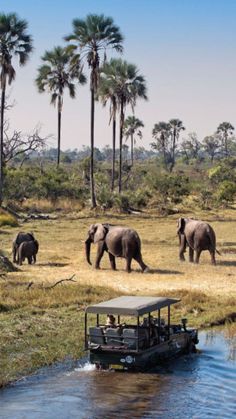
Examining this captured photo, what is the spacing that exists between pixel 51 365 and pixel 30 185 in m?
42.6

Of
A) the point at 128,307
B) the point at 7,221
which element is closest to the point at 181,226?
the point at 7,221

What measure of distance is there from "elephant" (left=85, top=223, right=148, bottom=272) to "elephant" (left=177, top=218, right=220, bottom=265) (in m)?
2.94

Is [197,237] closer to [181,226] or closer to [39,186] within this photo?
[181,226]

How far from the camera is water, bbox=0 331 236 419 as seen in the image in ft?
42.1

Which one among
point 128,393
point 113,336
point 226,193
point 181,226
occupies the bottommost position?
point 128,393

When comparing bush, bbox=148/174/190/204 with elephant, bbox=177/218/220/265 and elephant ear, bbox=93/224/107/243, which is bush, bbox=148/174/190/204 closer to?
elephant, bbox=177/218/220/265

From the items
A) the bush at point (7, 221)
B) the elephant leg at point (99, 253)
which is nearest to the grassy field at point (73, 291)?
the elephant leg at point (99, 253)

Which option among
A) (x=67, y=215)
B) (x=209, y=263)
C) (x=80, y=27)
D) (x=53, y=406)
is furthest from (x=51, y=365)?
(x=80, y=27)

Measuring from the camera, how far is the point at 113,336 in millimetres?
15273

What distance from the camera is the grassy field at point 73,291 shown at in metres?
16.8

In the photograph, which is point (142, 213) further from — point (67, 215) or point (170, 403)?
point (170, 403)

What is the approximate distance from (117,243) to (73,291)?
6.01 meters

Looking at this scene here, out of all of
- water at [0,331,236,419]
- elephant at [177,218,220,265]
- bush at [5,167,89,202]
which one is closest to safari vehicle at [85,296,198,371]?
water at [0,331,236,419]

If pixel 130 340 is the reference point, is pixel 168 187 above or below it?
above
